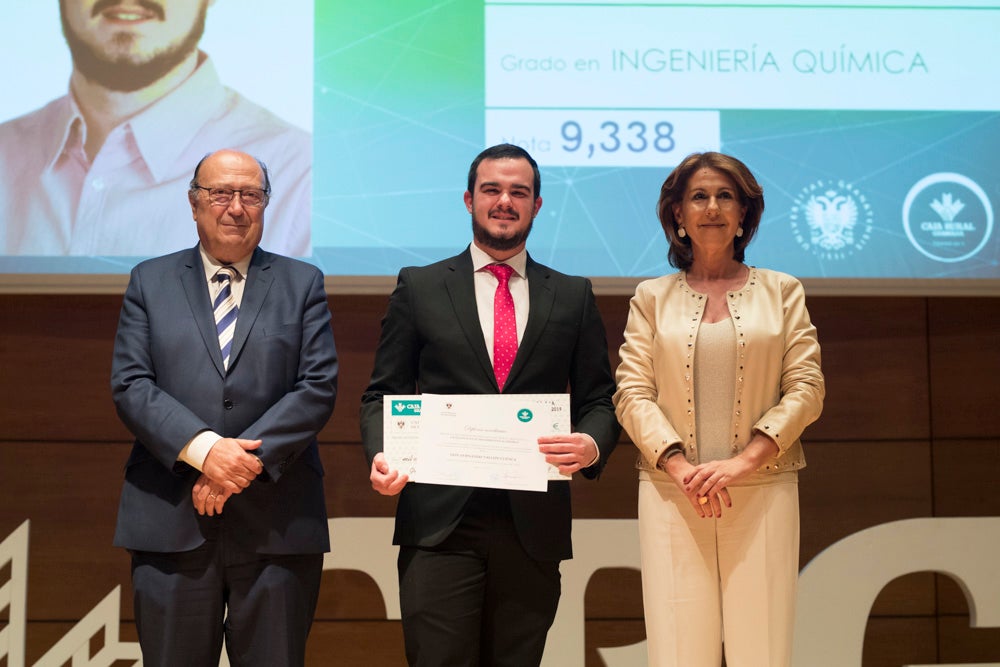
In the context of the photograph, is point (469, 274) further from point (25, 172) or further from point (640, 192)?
point (25, 172)

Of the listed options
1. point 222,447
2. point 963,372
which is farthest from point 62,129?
point 963,372

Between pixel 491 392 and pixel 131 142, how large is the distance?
6.15 ft

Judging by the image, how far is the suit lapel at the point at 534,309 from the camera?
2.45 m

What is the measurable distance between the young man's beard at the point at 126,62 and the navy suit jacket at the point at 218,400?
1.25 metres

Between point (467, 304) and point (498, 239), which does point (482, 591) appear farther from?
point (498, 239)

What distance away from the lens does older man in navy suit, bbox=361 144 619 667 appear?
2.36 m

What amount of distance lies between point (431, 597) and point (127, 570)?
186cm

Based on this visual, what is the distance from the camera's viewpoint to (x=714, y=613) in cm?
235

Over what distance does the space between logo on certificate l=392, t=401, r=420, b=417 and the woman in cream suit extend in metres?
0.54

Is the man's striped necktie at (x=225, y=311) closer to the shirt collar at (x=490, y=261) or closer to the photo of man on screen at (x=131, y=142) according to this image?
the shirt collar at (x=490, y=261)

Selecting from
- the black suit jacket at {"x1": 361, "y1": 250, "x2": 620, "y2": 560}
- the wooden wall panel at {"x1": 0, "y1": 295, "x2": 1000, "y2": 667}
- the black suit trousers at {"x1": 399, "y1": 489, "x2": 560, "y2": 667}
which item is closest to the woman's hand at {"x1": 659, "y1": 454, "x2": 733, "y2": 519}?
the black suit jacket at {"x1": 361, "y1": 250, "x2": 620, "y2": 560}

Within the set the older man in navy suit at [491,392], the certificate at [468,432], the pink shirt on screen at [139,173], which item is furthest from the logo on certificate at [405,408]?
the pink shirt on screen at [139,173]

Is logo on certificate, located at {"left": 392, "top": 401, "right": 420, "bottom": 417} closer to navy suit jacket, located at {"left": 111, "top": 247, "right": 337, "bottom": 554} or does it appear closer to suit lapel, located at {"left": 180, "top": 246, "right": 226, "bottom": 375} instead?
navy suit jacket, located at {"left": 111, "top": 247, "right": 337, "bottom": 554}

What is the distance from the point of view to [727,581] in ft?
7.70
